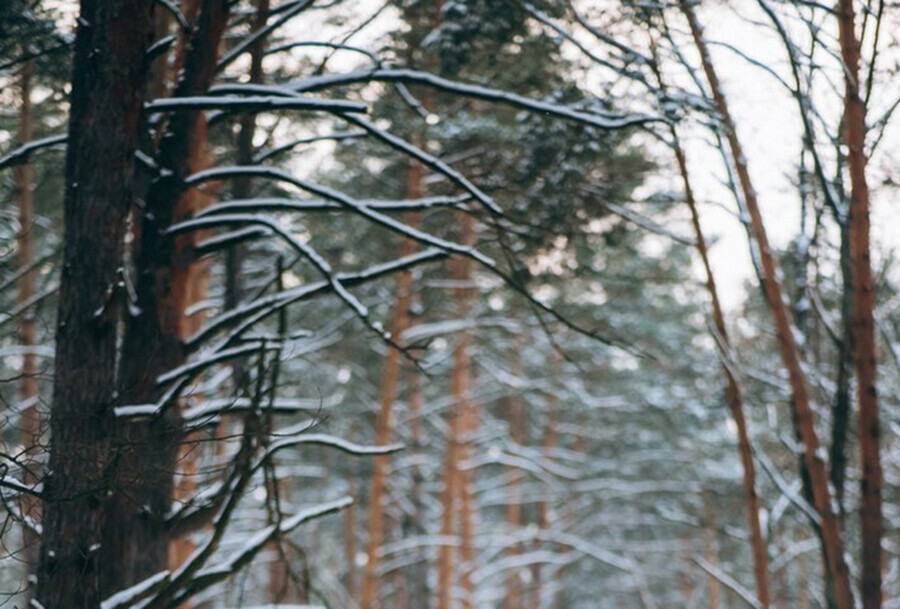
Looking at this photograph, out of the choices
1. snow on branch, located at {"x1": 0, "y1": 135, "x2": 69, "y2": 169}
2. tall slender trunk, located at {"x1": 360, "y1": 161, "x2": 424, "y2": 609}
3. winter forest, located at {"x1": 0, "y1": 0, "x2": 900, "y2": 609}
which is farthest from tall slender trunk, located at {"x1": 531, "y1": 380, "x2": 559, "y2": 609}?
snow on branch, located at {"x1": 0, "y1": 135, "x2": 69, "y2": 169}

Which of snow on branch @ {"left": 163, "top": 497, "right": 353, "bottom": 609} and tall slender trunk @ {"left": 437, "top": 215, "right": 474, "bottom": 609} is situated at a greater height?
tall slender trunk @ {"left": 437, "top": 215, "right": 474, "bottom": 609}

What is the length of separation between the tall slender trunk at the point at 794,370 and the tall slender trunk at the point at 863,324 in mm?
197

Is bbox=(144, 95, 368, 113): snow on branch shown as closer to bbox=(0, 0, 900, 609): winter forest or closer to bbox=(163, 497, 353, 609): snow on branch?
bbox=(0, 0, 900, 609): winter forest

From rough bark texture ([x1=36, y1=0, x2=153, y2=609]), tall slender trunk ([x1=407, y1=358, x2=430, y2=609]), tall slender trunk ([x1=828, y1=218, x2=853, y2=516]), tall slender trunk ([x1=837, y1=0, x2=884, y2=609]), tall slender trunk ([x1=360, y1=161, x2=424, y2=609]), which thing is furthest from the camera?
tall slender trunk ([x1=407, y1=358, x2=430, y2=609])

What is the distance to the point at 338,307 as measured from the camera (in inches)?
517

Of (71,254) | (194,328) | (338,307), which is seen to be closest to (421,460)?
(338,307)

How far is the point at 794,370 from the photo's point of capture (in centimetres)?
446

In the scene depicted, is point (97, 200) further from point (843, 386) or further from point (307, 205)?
point (843, 386)

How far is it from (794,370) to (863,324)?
19.0 inches

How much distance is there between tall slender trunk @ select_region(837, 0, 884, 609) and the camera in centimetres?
398

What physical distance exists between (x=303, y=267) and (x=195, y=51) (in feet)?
25.1

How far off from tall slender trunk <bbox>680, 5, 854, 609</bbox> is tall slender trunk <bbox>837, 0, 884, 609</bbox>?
20 centimetres

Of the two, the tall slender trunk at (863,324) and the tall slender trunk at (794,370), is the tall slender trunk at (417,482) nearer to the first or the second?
the tall slender trunk at (794,370)

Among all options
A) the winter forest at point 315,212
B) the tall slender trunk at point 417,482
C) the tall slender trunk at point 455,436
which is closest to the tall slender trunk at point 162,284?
the winter forest at point 315,212
